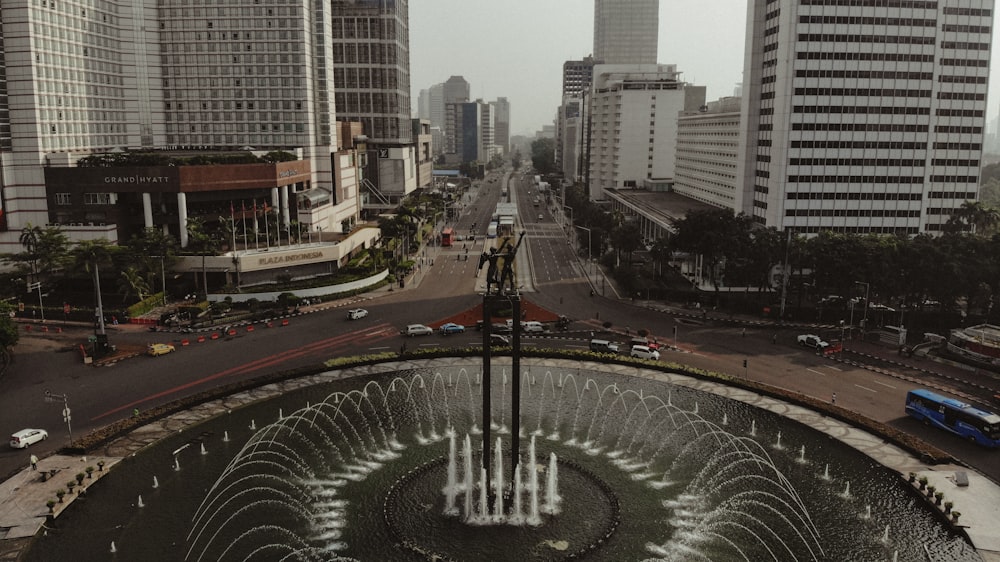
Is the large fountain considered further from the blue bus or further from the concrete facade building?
the concrete facade building

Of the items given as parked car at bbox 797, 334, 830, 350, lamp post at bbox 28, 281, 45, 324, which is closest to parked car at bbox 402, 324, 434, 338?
parked car at bbox 797, 334, 830, 350

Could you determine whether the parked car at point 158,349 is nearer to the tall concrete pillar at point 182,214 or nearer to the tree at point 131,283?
the tree at point 131,283

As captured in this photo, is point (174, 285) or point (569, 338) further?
point (174, 285)

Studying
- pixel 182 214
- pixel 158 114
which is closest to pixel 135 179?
pixel 182 214

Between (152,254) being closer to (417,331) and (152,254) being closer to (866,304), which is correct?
(417,331)

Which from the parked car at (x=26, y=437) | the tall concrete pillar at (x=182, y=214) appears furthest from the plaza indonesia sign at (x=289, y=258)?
the parked car at (x=26, y=437)

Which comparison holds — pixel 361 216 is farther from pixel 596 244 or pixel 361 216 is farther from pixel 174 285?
pixel 174 285

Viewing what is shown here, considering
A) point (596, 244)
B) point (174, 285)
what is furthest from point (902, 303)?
point (174, 285)
